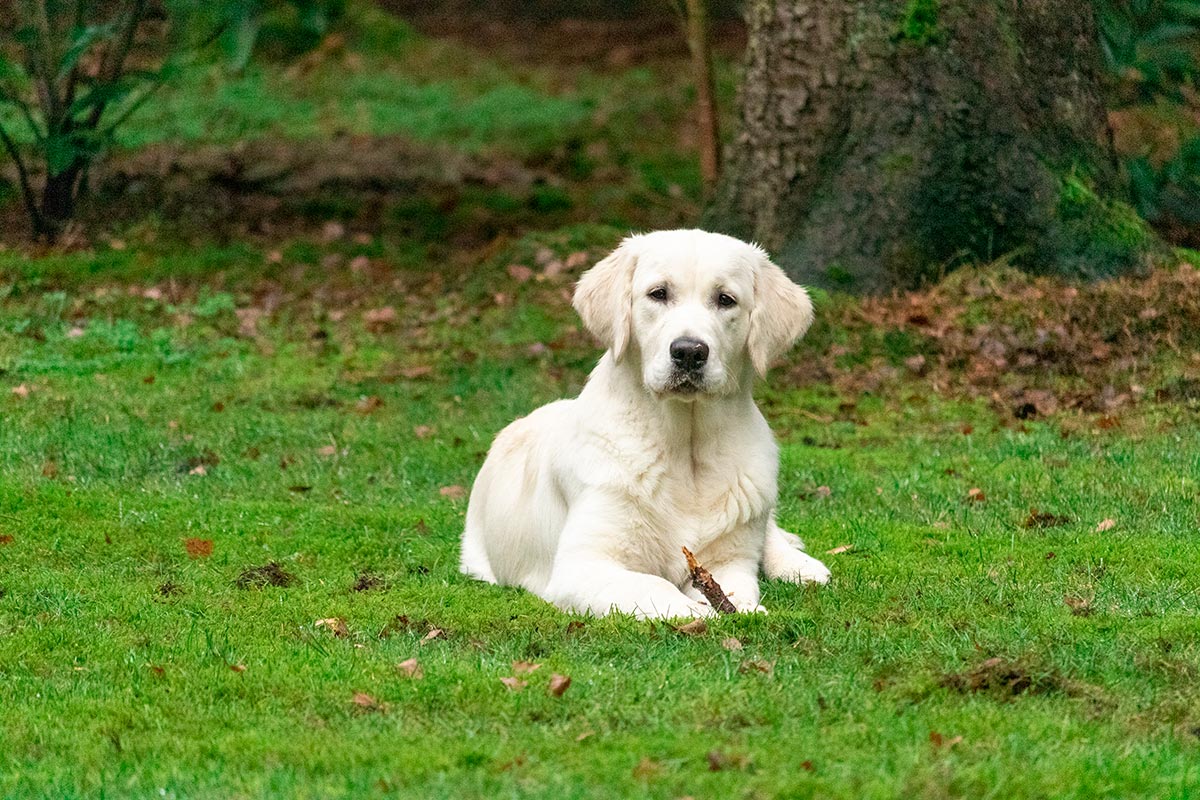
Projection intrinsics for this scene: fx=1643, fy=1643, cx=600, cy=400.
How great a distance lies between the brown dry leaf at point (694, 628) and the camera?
5363 millimetres

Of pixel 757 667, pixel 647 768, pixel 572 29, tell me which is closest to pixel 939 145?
pixel 757 667

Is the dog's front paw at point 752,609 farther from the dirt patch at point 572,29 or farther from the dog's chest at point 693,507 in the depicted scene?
the dirt patch at point 572,29

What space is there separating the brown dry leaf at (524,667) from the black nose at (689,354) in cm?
132

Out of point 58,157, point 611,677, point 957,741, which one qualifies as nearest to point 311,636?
point 611,677

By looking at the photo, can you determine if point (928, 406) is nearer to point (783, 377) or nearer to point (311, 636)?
point (783, 377)

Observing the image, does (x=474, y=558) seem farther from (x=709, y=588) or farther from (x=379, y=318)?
(x=379, y=318)

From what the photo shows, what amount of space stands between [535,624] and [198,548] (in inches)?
79.2

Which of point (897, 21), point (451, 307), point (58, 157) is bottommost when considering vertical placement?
point (451, 307)

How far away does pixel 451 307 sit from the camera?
13000 mm

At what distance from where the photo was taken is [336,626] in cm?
566

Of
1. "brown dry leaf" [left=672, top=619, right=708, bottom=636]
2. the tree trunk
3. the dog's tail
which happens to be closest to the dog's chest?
"brown dry leaf" [left=672, top=619, right=708, bottom=636]

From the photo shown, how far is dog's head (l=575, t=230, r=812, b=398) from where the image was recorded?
232 inches

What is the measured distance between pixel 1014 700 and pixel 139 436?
20.1ft

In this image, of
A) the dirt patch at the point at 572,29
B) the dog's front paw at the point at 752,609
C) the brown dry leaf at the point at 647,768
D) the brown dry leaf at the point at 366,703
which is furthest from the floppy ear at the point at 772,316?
the dirt patch at the point at 572,29
